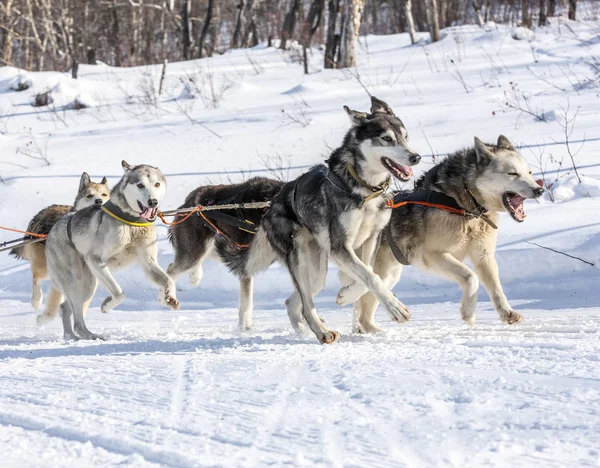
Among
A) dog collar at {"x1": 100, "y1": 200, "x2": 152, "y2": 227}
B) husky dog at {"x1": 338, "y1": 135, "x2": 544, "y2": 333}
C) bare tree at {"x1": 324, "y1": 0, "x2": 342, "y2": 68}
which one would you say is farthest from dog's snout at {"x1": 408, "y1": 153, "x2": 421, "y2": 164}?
bare tree at {"x1": 324, "y1": 0, "x2": 342, "y2": 68}

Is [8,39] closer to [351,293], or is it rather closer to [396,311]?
[351,293]

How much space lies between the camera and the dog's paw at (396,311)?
4.63m

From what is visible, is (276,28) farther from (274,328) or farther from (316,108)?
(274,328)

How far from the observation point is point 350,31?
16000 millimetres

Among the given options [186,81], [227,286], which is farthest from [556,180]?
[186,81]

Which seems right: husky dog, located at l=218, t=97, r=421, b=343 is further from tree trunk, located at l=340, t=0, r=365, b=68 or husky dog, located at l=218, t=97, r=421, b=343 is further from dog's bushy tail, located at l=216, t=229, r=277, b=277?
tree trunk, located at l=340, t=0, r=365, b=68

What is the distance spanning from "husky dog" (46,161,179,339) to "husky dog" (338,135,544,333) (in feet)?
5.06

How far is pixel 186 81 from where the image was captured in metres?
17.0

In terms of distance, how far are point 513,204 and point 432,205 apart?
49 centimetres

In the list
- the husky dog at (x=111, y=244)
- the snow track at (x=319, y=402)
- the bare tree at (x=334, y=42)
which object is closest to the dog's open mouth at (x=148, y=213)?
the husky dog at (x=111, y=244)

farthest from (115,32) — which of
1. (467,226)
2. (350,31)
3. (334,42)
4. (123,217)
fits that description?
(467,226)

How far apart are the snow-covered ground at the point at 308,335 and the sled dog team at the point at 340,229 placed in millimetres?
325

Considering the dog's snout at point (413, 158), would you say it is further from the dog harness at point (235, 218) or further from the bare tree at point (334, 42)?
the bare tree at point (334, 42)

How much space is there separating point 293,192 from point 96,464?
262cm
